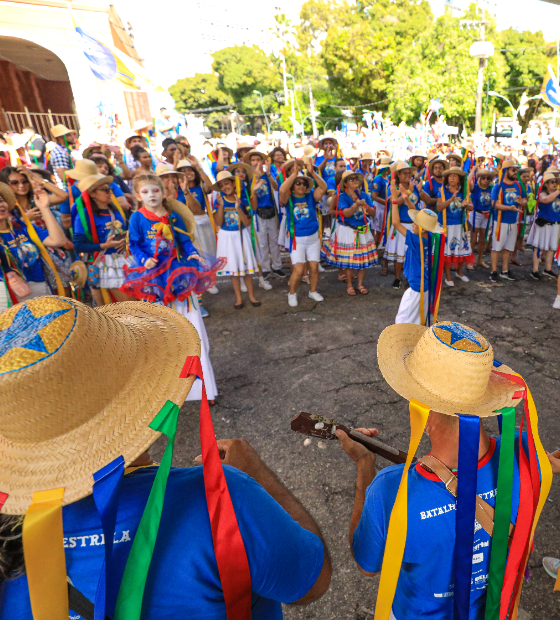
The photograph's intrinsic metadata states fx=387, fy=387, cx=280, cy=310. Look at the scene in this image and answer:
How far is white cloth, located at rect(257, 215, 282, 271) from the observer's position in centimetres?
694

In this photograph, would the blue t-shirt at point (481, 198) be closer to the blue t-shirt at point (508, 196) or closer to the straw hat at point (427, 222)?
the blue t-shirt at point (508, 196)

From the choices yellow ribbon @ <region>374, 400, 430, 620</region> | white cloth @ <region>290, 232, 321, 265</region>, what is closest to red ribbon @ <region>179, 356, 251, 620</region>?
yellow ribbon @ <region>374, 400, 430, 620</region>

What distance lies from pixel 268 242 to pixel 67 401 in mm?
6532

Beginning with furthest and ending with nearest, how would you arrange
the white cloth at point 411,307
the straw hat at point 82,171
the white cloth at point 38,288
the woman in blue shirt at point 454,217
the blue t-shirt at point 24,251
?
the woman in blue shirt at point 454,217
the straw hat at point 82,171
the white cloth at point 411,307
the white cloth at point 38,288
the blue t-shirt at point 24,251

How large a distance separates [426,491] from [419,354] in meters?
0.43

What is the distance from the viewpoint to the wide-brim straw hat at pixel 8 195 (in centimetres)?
331

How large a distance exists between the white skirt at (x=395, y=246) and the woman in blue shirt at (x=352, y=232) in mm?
570

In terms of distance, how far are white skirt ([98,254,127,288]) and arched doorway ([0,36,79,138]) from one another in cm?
1153

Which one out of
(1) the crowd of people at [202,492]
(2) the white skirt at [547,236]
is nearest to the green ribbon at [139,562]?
(1) the crowd of people at [202,492]

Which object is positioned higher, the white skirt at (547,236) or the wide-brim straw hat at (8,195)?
the wide-brim straw hat at (8,195)

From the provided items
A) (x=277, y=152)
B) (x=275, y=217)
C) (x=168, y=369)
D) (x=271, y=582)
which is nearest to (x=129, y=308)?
(x=168, y=369)

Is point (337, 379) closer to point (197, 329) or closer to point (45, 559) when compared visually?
point (197, 329)

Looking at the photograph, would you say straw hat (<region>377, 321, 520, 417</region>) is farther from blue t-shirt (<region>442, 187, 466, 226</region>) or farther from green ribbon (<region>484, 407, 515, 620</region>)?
blue t-shirt (<region>442, 187, 466, 226</region>)

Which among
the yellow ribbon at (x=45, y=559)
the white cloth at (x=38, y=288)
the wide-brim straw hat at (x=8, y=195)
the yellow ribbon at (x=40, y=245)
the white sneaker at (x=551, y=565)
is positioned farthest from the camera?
the white cloth at (x=38, y=288)
